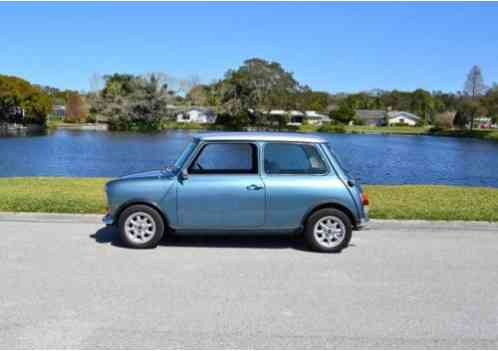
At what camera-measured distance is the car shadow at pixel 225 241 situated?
7.00 meters

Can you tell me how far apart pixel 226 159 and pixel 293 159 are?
100cm

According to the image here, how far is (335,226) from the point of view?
6723 millimetres

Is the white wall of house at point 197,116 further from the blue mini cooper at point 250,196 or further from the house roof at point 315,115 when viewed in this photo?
the blue mini cooper at point 250,196

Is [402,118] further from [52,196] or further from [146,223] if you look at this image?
[146,223]

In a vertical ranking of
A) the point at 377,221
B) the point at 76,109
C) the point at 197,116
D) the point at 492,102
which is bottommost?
the point at 377,221

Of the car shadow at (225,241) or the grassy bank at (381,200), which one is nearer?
the car shadow at (225,241)

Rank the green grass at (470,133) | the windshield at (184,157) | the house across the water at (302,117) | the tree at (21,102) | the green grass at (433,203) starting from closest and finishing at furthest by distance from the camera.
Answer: the windshield at (184,157), the green grass at (433,203), the tree at (21,102), the green grass at (470,133), the house across the water at (302,117)

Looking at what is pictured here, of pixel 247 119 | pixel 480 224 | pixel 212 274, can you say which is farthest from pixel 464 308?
pixel 247 119

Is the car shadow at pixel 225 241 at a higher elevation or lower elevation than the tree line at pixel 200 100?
lower

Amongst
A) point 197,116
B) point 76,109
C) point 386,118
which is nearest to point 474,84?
point 386,118

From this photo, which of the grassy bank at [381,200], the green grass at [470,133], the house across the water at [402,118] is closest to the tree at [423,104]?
the house across the water at [402,118]

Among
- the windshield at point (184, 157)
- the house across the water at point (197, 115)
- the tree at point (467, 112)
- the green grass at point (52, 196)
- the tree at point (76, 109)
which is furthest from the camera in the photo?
the house across the water at point (197, 115)

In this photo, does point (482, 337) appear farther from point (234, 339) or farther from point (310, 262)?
point (310, 262)

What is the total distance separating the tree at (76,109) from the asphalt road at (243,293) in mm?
99041
